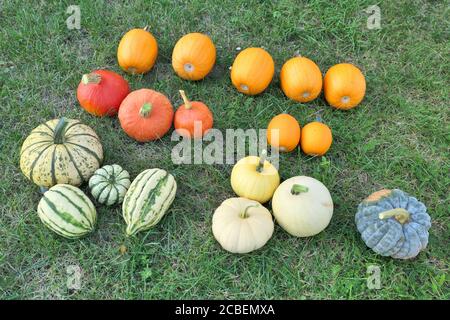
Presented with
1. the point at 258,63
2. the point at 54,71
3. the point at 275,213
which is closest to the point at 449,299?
the point at 275,213

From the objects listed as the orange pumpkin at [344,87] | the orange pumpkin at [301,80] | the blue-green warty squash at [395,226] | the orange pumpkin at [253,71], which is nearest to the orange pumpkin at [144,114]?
the orange pumpkin at [253,71]

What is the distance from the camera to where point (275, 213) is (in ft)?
11.7

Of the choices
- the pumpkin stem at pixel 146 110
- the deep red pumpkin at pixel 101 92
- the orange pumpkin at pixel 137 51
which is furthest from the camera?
the orange pumpkin at pixel 137 51

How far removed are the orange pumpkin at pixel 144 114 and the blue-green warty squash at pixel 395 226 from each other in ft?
5.72

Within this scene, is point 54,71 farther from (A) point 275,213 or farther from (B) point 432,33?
(B) point 432,33

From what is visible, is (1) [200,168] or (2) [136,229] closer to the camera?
(2) [136,229]

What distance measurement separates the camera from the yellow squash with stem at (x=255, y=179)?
362cm

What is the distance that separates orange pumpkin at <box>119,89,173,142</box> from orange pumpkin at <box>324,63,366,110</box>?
1.44 meters

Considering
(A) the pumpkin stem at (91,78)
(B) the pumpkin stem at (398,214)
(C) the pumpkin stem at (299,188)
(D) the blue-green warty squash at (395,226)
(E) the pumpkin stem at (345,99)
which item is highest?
(A) the pumpkin stem at (91,78)

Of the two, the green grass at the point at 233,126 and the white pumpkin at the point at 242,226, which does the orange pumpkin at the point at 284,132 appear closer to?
Result: the green grass at the point at 233,126

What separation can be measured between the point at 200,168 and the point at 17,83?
6.28 feet

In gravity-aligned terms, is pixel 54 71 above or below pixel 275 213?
above

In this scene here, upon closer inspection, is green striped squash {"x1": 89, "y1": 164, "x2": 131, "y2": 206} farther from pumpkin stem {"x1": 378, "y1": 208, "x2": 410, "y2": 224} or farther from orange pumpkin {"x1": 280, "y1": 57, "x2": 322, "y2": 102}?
pumpkin stem {"x1": 378, "y1": 208, "x2": 410, "y2": 224}

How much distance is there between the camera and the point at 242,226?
340cm
